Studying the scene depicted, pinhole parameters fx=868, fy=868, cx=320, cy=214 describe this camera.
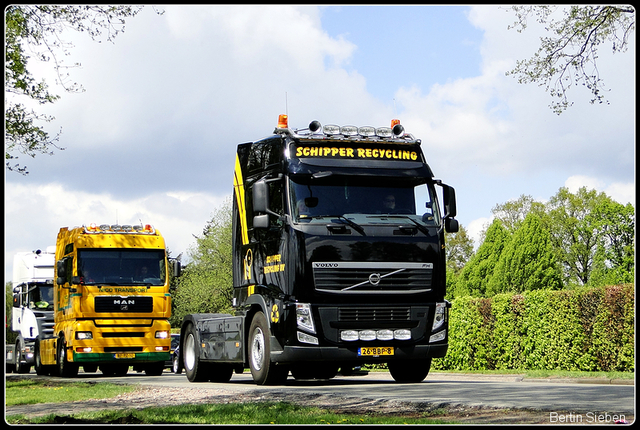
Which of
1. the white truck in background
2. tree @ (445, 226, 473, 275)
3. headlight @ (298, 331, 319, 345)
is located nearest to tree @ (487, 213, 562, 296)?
tree @ (445, 226, 473, 275)

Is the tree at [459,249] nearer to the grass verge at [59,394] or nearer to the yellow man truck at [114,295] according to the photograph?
the yellow man truck at [114,295]

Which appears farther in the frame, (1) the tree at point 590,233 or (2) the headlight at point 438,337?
(1) the tree at point 590,233

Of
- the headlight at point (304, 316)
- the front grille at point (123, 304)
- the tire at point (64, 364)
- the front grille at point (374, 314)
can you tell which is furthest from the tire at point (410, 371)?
the tire at point (64, 364)

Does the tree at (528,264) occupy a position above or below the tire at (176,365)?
above

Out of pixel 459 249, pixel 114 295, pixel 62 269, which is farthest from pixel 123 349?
pixel 459 249

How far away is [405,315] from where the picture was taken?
14.3 m

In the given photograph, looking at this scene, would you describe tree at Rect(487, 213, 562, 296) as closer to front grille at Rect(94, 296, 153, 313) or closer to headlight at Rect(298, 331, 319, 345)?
front grille at Rect(94, 296, 153, 313)

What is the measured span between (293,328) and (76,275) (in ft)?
33.6

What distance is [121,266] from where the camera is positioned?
74.5 ft

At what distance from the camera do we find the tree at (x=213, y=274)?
56.1m

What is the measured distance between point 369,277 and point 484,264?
149 ft

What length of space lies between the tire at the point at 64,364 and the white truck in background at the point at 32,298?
3.52 metres

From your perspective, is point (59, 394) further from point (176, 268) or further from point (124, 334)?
point (176, 268)

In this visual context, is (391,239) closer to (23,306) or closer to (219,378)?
(219,378)
